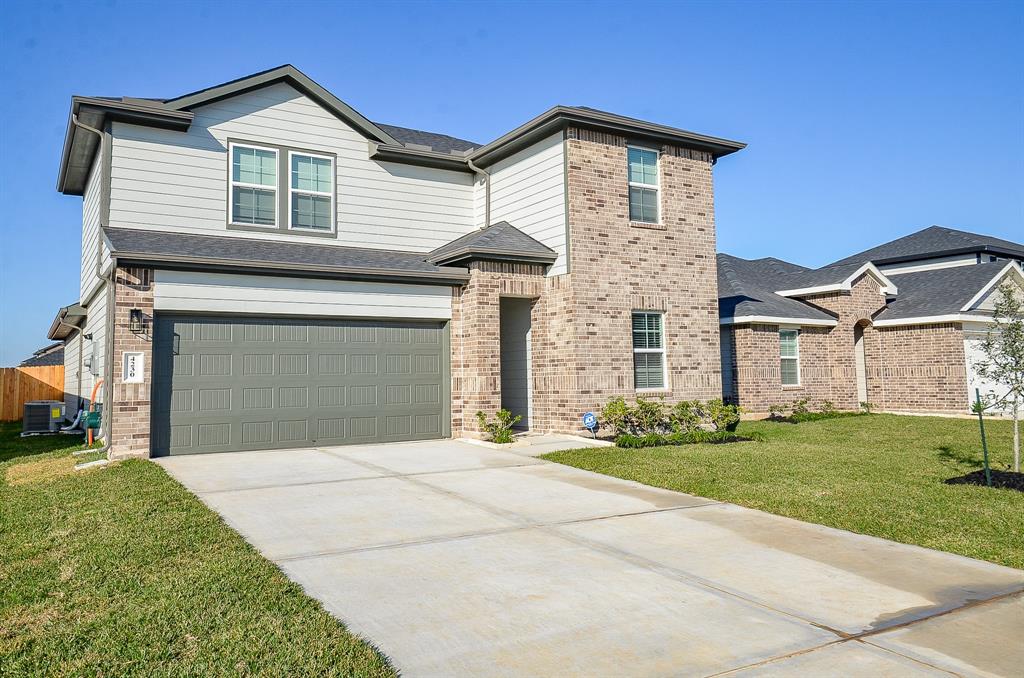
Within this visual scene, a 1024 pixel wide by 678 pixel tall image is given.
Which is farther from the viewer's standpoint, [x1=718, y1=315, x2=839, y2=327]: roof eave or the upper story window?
[x1=718, y1=315, x2=839, y2=327]: roof eave

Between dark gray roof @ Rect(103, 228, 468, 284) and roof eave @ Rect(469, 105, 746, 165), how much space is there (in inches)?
121

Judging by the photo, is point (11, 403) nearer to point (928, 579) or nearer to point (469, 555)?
point (469, 555)

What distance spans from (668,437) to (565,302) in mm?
3343

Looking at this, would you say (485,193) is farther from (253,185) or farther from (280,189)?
(253,185)

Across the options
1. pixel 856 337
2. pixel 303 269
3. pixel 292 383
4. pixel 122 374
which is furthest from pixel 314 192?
pixel 856 337

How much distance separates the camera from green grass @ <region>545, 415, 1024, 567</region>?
6.87 metres

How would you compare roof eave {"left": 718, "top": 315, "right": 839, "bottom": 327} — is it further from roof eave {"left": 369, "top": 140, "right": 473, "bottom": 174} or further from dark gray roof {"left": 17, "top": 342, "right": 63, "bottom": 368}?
dark gray roof {"left": 17, "top": 342, "right": 63, "bottom": 368}

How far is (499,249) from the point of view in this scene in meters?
14.2

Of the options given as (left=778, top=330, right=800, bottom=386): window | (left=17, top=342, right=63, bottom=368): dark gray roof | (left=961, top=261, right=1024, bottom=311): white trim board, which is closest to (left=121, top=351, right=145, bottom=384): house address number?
(left=778, top=330, right=800, bottom=386): window

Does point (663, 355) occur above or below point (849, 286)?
below

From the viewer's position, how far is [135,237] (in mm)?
12688

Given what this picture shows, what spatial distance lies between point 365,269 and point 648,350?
612 cm

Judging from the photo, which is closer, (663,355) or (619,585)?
(619,585)

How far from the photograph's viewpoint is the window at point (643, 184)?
15211 millimetres
